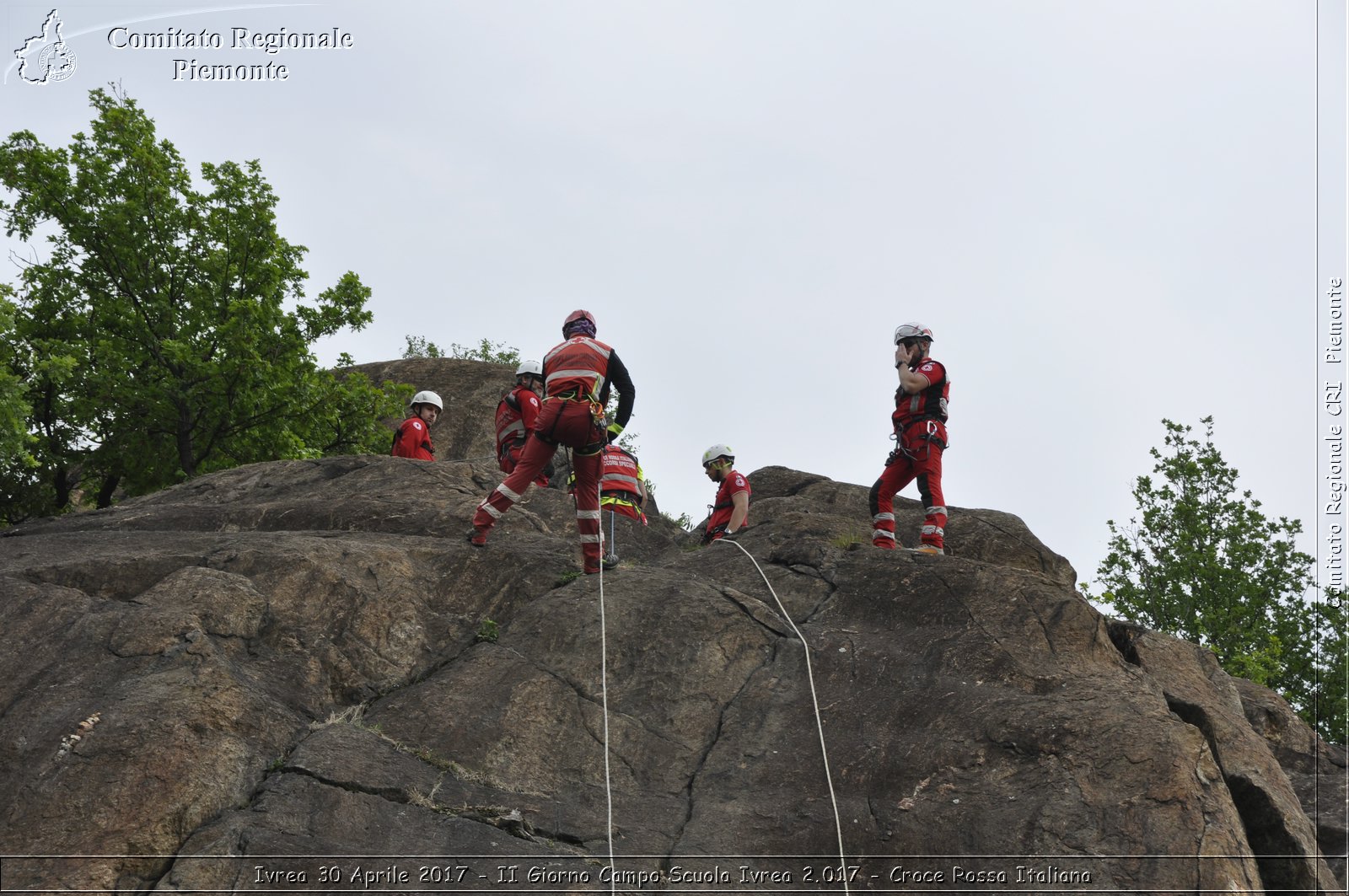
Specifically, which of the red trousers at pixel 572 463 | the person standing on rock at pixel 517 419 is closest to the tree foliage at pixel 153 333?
the person standing on rock at pixel 517 419

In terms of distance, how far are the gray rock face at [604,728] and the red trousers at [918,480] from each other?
130cm

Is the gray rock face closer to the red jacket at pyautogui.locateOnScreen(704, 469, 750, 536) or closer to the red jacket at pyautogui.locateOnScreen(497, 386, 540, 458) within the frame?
the red jacket at pyautogui.locateOnScreen(704, 469, 750, 536)

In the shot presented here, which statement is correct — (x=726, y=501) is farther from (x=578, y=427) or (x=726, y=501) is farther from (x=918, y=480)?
(x=578, y=427)

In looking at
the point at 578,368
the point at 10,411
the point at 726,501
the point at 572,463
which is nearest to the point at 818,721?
the point at 572,463

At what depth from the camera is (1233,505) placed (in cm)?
3444

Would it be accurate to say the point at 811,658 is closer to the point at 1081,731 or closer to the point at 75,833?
the point at 1081,731

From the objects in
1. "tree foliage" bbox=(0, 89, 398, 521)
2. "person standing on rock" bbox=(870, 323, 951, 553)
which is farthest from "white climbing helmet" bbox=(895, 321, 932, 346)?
"tree foliage" bbox=(0, 89, 398, 521)

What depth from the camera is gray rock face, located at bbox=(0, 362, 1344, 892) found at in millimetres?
7090

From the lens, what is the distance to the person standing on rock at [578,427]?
10.8 metres

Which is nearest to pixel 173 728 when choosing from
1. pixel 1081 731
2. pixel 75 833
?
pixel 75 833

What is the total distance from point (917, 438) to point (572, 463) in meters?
4.14

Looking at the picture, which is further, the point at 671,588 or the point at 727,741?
the point at 671,588

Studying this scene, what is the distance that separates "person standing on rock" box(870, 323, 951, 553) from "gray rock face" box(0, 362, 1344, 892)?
1.34 m

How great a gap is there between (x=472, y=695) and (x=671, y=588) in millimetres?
2310
